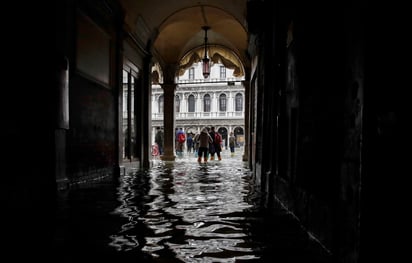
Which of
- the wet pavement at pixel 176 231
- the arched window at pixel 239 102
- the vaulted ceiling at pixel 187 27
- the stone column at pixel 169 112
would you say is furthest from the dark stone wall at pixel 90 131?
the arched window at pixel 239 102

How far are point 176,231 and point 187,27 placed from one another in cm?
1294

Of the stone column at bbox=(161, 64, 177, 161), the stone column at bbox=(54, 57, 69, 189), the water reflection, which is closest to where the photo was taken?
the water reflection

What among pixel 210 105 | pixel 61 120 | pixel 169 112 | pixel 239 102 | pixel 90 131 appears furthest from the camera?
pixel 210 105

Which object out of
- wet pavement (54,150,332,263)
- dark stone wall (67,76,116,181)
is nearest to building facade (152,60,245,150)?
dark stone wall (67,76,116,181)

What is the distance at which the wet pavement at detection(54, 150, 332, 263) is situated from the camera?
2.63 meters

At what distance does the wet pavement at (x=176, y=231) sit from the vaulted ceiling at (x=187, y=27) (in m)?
6.67

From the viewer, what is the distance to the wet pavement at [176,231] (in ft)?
8.62

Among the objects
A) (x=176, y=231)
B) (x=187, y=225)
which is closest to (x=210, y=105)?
(x=187, y=225)

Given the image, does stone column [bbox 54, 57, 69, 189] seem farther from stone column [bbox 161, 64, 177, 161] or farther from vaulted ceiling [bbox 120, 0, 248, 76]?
stone column [bbox 161, 64, 177, 161]

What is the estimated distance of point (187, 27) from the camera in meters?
15.0

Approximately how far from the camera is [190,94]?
156 ft

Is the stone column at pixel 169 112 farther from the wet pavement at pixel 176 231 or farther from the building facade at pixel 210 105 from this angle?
the building facade at pixel 210 105

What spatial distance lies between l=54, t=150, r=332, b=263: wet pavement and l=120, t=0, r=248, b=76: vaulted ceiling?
21.9ft

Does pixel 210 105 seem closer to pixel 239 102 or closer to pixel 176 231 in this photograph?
pixel 239 102
